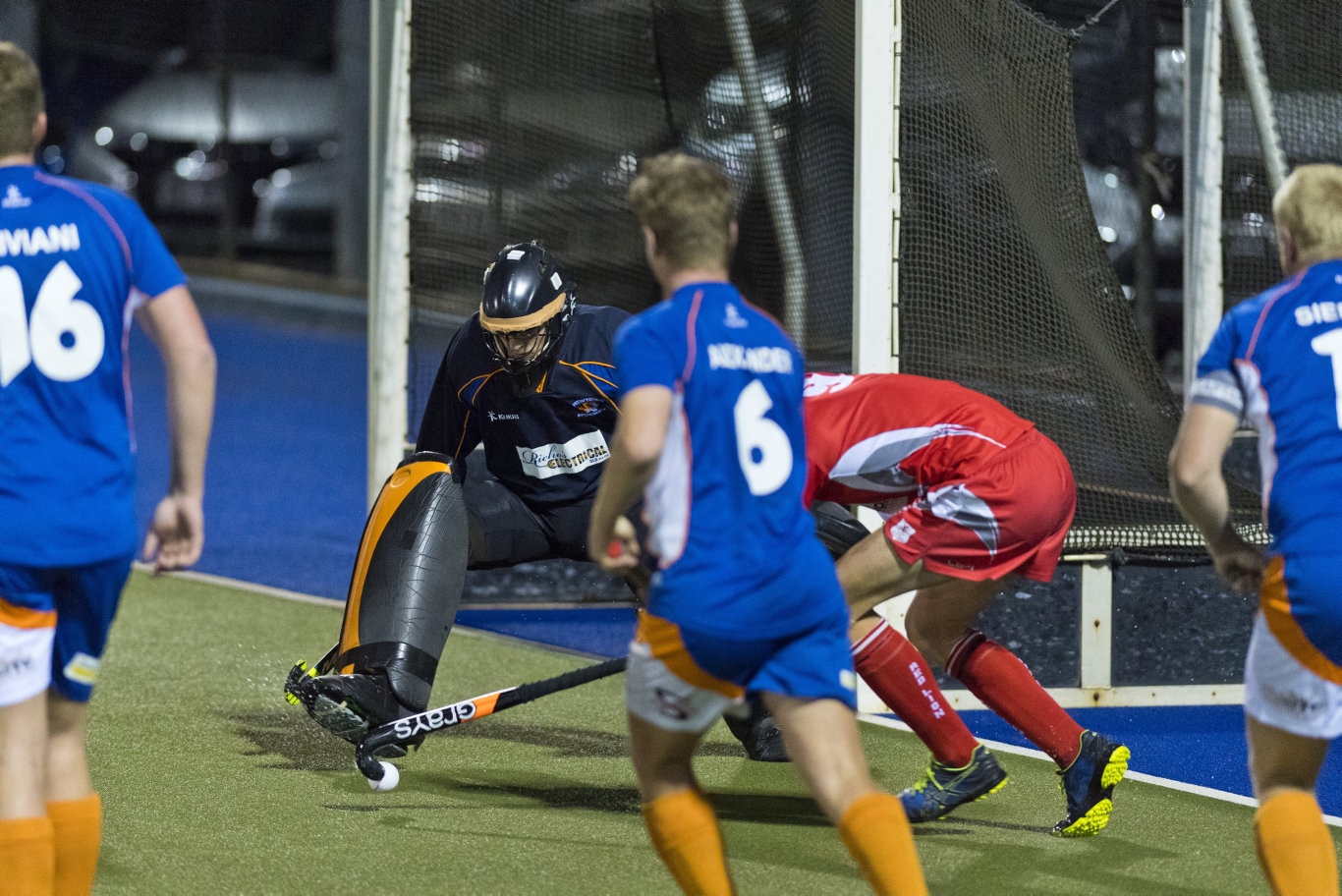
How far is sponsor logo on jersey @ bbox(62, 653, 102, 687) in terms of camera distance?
2.55 meters

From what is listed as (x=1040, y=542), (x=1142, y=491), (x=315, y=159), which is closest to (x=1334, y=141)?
(x=1142, y=491)

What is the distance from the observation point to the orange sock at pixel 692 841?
2627 millimetres

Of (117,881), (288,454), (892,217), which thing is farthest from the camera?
(288,454)

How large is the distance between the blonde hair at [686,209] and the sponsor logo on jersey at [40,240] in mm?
767

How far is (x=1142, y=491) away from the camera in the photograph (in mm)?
5129

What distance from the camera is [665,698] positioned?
2.57 metres

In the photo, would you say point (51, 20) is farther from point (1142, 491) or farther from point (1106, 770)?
point (1106, 770)

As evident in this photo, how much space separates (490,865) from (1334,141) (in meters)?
4.04

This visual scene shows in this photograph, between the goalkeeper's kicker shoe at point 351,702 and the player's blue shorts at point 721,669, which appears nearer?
the player's blue shorts at point 721,669

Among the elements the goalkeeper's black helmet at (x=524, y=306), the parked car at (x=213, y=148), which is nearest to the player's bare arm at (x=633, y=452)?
the goalkeeper's black helmet at (x=524, y=306)

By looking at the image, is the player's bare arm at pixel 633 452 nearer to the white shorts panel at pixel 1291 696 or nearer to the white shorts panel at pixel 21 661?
the white shorts panel at pixel 21 661

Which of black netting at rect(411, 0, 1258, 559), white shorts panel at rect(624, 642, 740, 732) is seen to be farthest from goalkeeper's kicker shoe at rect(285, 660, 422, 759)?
black netting at rect(411, 0, 1258, 559)

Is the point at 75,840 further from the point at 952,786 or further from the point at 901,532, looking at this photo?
the point at 952,786

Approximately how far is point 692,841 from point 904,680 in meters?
1.02
